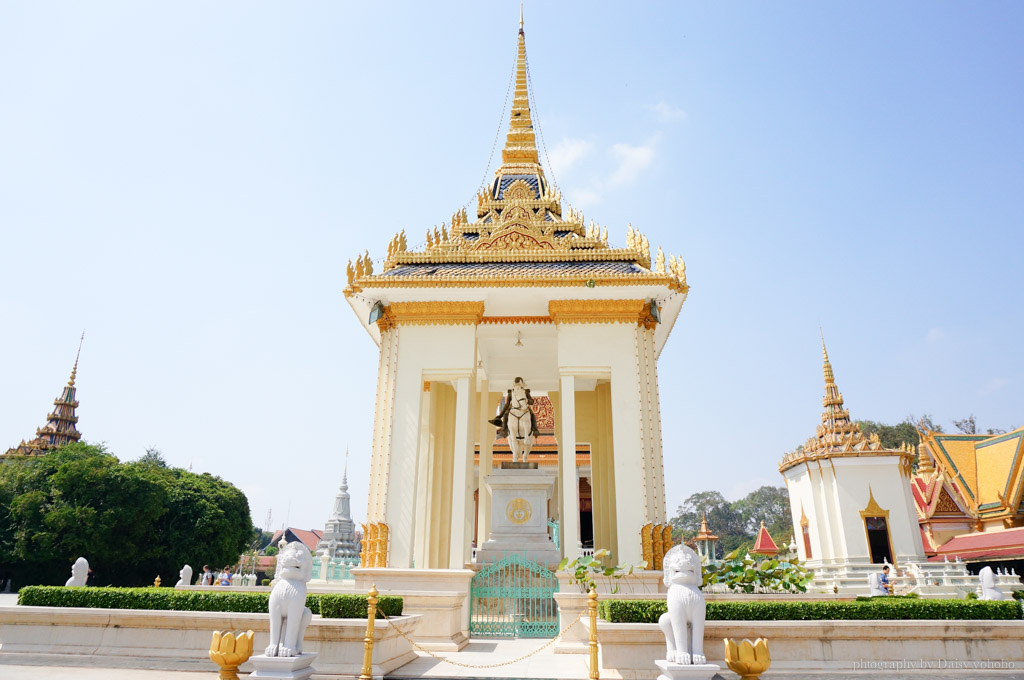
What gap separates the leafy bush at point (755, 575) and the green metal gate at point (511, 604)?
9.99 feet

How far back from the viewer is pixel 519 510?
44.1 feet

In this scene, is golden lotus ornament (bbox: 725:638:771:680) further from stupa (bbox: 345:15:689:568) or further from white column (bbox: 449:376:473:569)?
white column (bbox: 449:376:473:569)

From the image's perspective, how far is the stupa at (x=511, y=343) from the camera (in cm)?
1263

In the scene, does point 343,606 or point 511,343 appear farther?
point 511,343

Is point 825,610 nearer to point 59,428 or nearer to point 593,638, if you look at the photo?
point 593,638

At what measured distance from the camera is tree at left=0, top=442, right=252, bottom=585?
93.2 ft


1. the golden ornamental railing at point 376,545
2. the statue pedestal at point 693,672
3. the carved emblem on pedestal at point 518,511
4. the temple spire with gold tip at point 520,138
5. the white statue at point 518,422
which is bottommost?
the statue pedestal at point 693,672

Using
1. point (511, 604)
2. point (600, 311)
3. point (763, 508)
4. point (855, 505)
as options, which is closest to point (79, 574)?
point (511, 604)

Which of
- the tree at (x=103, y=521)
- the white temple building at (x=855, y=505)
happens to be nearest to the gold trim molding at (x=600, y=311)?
the white temple building at (x=855, y=505)

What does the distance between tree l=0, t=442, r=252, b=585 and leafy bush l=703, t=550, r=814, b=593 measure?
29.6m

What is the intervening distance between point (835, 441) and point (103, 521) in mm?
36635

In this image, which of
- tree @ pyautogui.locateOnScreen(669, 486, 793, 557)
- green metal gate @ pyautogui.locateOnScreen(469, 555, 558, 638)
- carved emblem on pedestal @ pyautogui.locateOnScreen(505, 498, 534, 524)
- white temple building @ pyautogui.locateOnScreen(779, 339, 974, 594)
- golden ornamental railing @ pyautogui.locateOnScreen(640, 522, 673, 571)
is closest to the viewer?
green metal gate @ pyautogui.locateOnScreen(469, 555, 558, 638)

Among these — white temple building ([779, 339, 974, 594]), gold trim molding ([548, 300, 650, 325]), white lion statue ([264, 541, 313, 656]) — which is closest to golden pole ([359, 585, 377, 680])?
white lion statue ([264, 541, 313, 656])

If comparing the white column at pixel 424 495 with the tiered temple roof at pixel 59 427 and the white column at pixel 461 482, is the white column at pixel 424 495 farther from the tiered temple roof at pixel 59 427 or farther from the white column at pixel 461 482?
the tiered temple roof at pixel 59 427
